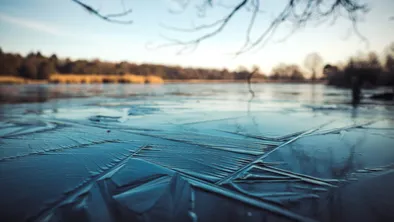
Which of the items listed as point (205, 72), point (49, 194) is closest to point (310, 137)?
point (49, 194)

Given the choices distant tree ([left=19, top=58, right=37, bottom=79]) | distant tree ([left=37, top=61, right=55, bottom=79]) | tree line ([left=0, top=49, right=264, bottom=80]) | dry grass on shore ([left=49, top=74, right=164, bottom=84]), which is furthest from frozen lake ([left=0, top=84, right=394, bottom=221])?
distant tree ([left=19, top=58, right=37, bottom=79])

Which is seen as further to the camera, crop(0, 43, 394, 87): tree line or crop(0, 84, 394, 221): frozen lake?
crop(0, 43, 394, 87): tree line

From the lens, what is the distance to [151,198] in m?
1.89

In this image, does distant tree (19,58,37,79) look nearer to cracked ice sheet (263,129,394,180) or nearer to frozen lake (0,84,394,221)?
frozen lake (0,84,394,221)

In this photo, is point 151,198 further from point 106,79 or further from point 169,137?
point 106,79

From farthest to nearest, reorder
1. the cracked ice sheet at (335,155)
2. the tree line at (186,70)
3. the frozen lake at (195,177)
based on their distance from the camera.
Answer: the tree line at (186,70) → the cracked ice sheet at (335,155) → the frozen lake at (195,177)

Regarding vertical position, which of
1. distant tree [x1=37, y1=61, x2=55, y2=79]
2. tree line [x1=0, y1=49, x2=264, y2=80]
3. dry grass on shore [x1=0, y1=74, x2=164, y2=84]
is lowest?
dry grass on shore [x1=0, y1=74, x2=164, y2=84]

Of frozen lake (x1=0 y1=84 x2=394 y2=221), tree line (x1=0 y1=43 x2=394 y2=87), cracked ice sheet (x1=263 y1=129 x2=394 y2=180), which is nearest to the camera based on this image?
frozen lake (x1=0 y1=84 x2=394 y2=221)

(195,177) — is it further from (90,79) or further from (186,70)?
(186,70)

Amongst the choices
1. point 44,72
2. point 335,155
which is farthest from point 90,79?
point 335,155

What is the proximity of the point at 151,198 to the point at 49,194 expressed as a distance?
3.02ft

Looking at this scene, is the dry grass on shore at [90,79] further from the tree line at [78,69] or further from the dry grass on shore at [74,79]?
the tree line at [78,69]

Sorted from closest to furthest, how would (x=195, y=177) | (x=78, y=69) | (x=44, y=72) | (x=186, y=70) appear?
(x=195, y=177)
(x=44, y=72)
(x=78, y=69)
(x=186, y=70)

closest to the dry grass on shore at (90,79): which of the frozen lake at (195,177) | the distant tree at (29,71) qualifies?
the distant tree at (29,71)
